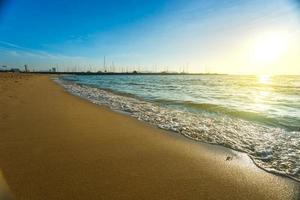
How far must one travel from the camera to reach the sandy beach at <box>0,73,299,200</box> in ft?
11.2

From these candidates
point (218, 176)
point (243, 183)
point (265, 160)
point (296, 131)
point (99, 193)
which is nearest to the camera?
point (99, 193)

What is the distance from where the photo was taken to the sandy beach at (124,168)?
11.2 ft

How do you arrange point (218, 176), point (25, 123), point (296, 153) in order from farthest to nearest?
point (25, 123) < point (296, 153) < point (218, 176)

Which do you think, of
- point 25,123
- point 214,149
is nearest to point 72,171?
point 214,149

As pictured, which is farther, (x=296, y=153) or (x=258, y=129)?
(x=258, y=129)

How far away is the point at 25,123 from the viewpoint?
754 centimetres

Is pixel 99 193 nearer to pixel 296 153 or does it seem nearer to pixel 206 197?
pixel 206 197

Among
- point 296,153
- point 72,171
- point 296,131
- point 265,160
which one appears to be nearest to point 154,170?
point 72,171

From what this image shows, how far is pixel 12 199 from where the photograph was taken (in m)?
3.03

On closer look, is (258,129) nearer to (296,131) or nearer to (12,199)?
(296,131)

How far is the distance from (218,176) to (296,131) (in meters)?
5.67

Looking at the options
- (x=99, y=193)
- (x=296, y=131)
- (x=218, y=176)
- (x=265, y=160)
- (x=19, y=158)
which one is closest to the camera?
(x=99, y=193)

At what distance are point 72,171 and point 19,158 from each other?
49.8 inches

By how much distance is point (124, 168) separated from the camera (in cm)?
424
